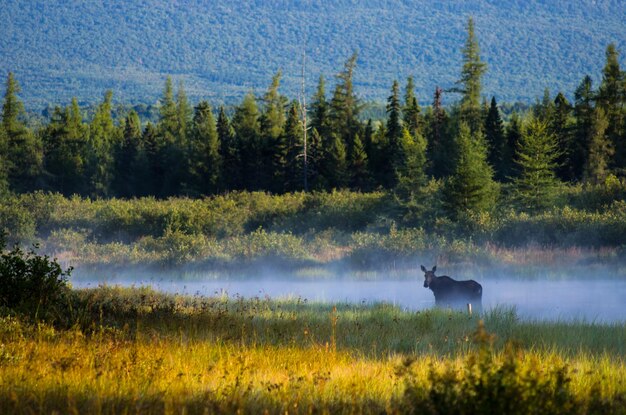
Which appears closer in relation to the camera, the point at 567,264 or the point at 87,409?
the point at 87,409

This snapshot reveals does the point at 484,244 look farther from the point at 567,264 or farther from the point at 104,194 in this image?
the point at 104,194

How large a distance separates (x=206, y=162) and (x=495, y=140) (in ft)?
75.7

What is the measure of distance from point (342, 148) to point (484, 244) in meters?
33.6

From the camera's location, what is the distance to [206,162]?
227ft

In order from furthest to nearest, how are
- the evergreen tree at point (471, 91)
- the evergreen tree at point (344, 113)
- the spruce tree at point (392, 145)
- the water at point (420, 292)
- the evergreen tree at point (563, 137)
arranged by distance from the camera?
the evergreen tree at point (344, 113)
the evergreen tree at point (471, 91)
the spruce tree at point (392, 145)
the evergreen tree at point (563, 137)
the water at point (420, 292)

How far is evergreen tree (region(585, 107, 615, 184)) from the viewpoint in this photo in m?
53.6

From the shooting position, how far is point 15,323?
9.94 m

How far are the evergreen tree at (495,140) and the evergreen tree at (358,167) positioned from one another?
30.1ft

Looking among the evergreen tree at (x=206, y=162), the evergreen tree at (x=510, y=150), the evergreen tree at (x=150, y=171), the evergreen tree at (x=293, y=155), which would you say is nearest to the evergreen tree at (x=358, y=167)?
the evergreen tree at (x=293, y=155)

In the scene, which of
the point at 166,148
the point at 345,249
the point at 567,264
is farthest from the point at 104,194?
the point at 567,264

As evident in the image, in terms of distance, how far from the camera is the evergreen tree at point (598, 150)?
176 feet

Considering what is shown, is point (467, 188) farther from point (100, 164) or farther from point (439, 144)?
point (100, 164)

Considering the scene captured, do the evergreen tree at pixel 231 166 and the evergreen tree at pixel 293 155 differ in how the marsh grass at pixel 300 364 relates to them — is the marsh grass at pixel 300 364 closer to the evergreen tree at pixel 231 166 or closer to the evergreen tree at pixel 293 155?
the evergreen tree at pixel 293 155

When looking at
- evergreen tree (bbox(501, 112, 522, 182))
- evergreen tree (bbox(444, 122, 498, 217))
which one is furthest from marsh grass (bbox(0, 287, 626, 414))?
evergreen tree (bbox(501, 112, 522, 182))
